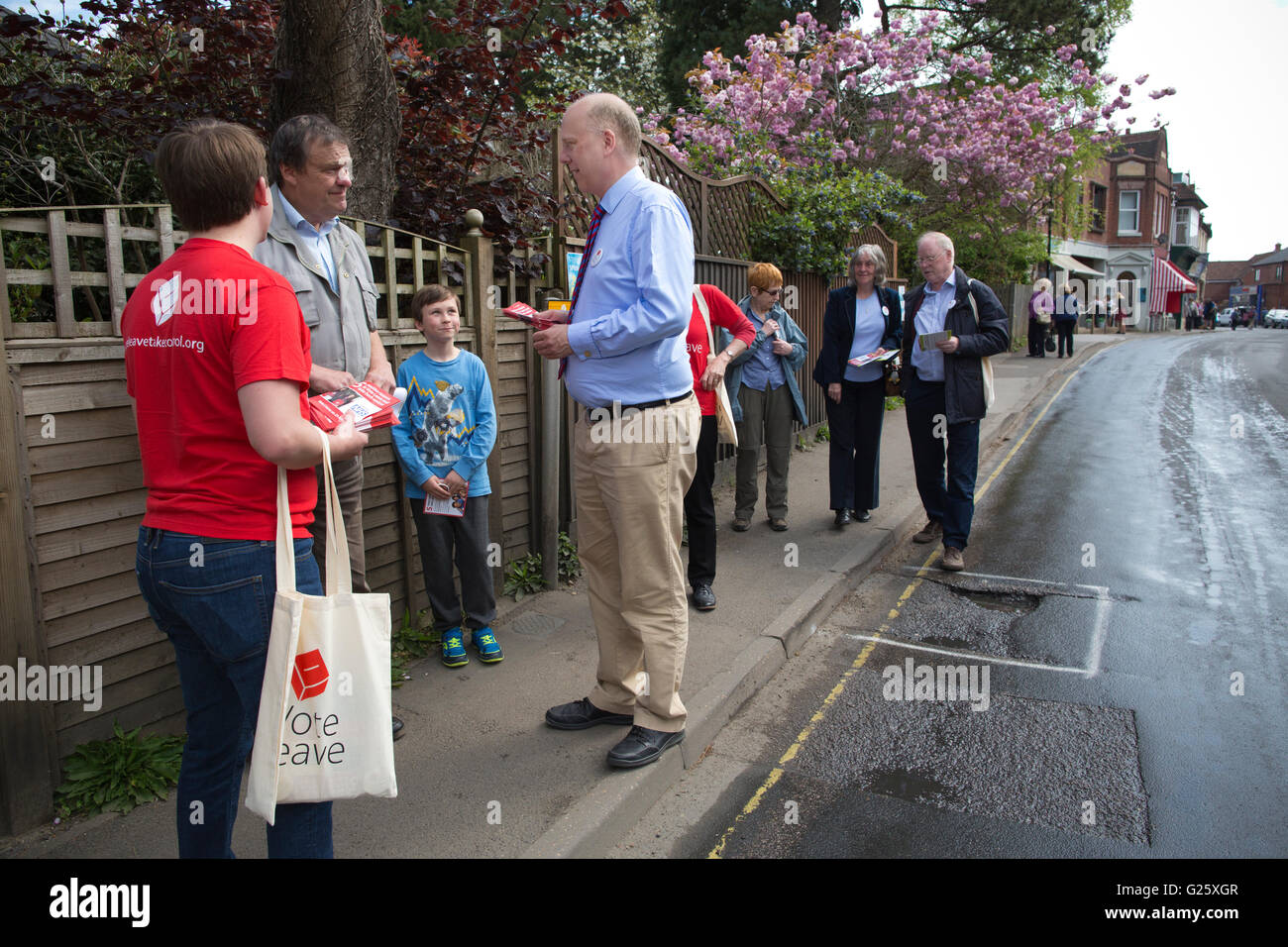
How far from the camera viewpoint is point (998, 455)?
10359 mm

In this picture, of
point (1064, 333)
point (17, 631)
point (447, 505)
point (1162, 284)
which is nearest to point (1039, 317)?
point (1064, 333)

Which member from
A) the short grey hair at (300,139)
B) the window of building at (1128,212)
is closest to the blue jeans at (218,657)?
the short grey hair at (300,139)

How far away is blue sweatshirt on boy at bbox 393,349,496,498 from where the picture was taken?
4164 millimetres

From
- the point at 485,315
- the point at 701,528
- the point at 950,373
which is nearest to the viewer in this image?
the point at 485,315

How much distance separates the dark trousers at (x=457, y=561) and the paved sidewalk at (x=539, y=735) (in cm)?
25

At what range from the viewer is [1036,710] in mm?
4027

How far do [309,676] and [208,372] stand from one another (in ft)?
2.40

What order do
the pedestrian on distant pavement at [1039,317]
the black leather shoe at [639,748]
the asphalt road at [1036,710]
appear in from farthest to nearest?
the pedestrian on distant pavement at [1039,317], the black leather shoe at [639,748], the asphalt road at [1036,710]

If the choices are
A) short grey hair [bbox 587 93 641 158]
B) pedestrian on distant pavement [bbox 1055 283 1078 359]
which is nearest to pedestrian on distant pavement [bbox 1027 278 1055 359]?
pedestrian on distant pavement [bbox 1055 283 1078 359]

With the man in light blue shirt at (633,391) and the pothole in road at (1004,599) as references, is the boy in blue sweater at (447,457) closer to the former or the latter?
the man in light blue shirt at (633,391)

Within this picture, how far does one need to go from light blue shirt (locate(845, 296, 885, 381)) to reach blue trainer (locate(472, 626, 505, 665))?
12.2 ft

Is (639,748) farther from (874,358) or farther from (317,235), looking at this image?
(874,358)

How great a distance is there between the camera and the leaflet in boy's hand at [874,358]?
260 inches

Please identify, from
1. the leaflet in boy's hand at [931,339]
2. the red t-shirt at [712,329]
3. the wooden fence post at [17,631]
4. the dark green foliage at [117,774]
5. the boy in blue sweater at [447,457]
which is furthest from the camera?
the leaflet in boy's hand at [931,339]
